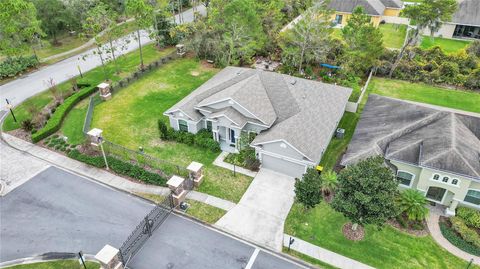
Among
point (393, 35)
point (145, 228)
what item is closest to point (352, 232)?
point (145, 228)

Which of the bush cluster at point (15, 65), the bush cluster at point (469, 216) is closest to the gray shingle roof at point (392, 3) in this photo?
the bush cluster at point (469, 216)

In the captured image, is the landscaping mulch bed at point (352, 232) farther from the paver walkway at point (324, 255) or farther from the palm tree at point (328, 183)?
the palm tree at point (328, 183)

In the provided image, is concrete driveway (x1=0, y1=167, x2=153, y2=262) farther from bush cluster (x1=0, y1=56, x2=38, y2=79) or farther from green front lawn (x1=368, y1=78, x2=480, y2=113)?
green front lawn (x1=368, y1=78, x2=480, y2=113)

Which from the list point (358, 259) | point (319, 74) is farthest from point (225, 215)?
point (319, 74)

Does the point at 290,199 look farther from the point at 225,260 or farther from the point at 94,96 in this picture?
the point at 94,96

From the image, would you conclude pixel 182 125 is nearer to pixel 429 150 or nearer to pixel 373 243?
pixel 373 243
